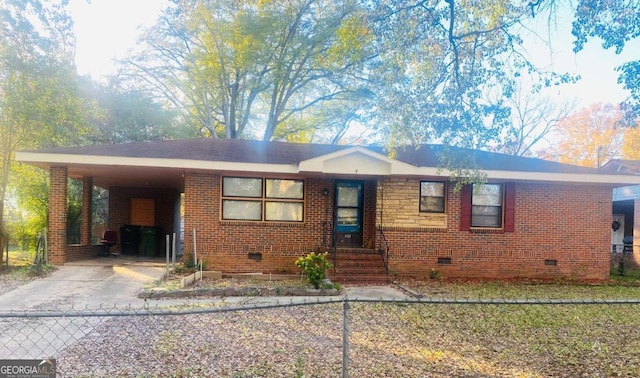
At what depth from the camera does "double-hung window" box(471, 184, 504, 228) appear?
467 inches

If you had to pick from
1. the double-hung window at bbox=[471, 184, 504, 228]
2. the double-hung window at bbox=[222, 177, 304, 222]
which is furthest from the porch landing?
the double-hung window at bbox=[471, 184, 504, 228]

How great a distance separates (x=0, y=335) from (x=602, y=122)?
40.6 meters

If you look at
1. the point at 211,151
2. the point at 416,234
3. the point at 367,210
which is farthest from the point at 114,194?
the point at 416,234

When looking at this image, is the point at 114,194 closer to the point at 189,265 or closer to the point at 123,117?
the point at 123,117

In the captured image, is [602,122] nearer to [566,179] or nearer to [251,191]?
[566,179]

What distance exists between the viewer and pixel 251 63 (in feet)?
69.7

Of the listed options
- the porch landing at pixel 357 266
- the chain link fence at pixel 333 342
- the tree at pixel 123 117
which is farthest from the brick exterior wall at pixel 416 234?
the tree at pixel 123 117

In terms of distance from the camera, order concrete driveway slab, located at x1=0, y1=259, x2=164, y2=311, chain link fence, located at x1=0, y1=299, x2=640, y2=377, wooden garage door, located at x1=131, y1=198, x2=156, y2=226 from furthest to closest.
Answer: wooden garage door, located at x1=131, y1=198, x2=156, y2=226 → concrete driveway slab, located at x1=0, y1=259, x2=164, y2=311 → chain link fence, located at x1=0, y1=299, x2=640, y2=377

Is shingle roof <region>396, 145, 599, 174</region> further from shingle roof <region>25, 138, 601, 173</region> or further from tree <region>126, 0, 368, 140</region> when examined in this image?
tree <region>126, 0, 368, 140</region>

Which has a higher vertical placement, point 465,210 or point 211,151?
point 211,151

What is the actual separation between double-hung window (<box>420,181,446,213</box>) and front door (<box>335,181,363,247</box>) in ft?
6.03

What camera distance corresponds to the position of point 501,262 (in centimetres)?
1177

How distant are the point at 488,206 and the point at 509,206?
57 cm

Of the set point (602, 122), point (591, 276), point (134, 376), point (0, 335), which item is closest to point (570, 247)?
point (591, 276)
